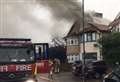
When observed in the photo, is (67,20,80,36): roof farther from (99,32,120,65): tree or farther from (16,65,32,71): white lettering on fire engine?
(16,65,32,71): white lettering on fire engine

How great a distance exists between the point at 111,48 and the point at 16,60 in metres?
19.0

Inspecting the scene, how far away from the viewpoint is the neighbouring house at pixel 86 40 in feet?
208

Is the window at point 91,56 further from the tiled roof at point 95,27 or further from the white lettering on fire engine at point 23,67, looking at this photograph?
the white lettering on fire engine at point 23,67

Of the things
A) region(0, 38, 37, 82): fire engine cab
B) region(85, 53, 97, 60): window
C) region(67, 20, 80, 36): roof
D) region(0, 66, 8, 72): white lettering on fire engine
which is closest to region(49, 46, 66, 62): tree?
region(67, 20, 80, 36): roof

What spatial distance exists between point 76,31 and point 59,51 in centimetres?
480

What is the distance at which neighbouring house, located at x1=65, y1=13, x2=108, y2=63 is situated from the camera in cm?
6347

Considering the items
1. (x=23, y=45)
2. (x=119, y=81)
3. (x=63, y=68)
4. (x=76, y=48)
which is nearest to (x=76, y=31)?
(x=76, y=48)

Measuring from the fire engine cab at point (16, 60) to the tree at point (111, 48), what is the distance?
16.8 meters

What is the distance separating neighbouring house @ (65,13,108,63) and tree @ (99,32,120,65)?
18.1 metres

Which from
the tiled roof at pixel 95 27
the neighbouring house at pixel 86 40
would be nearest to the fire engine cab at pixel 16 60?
the neighbouring house at pixel 86 40

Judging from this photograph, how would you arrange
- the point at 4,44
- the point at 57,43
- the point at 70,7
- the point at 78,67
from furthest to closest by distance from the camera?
the point at 57,43, the point at 70,7, the point at 78,67, the point at 4,44

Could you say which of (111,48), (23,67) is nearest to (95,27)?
(111,48)

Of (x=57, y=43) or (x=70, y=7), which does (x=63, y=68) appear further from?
(x=57, y=43)

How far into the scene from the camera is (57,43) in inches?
3666
